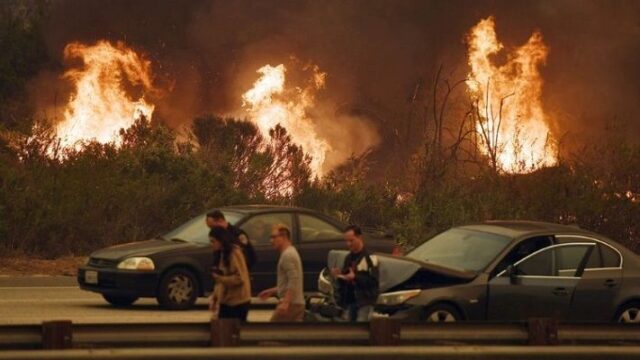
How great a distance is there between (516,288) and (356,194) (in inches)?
844

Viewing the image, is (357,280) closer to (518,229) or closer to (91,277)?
(518,229)

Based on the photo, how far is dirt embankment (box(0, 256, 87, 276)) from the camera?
27578mm

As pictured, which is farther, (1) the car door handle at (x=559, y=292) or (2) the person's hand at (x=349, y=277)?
(1) the car door handle at (x=559, y=292)

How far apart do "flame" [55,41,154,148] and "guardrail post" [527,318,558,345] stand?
35.9 metres

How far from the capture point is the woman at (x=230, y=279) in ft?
49.5

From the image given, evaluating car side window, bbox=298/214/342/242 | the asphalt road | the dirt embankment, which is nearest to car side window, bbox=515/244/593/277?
the asphalt road

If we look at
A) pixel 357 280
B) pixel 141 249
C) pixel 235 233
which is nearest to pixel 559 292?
pixel 357 280

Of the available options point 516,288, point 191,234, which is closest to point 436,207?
point 191,234

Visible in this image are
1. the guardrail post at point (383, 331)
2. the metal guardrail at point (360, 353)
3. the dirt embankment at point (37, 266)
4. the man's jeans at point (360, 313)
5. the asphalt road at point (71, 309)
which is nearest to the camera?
the metal guardrail at point (360, 353)

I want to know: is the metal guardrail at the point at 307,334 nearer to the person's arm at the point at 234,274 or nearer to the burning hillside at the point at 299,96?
the person's arm at the point at 234,274

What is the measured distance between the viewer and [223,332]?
13711 millimetres

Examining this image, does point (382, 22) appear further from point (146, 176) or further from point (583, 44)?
point (146, 176)

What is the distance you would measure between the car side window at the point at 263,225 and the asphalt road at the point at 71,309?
101 centimetres

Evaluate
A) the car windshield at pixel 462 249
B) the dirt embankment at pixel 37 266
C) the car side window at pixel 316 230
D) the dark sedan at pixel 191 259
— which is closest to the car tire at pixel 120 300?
the dark sedan at pixel 191 259
